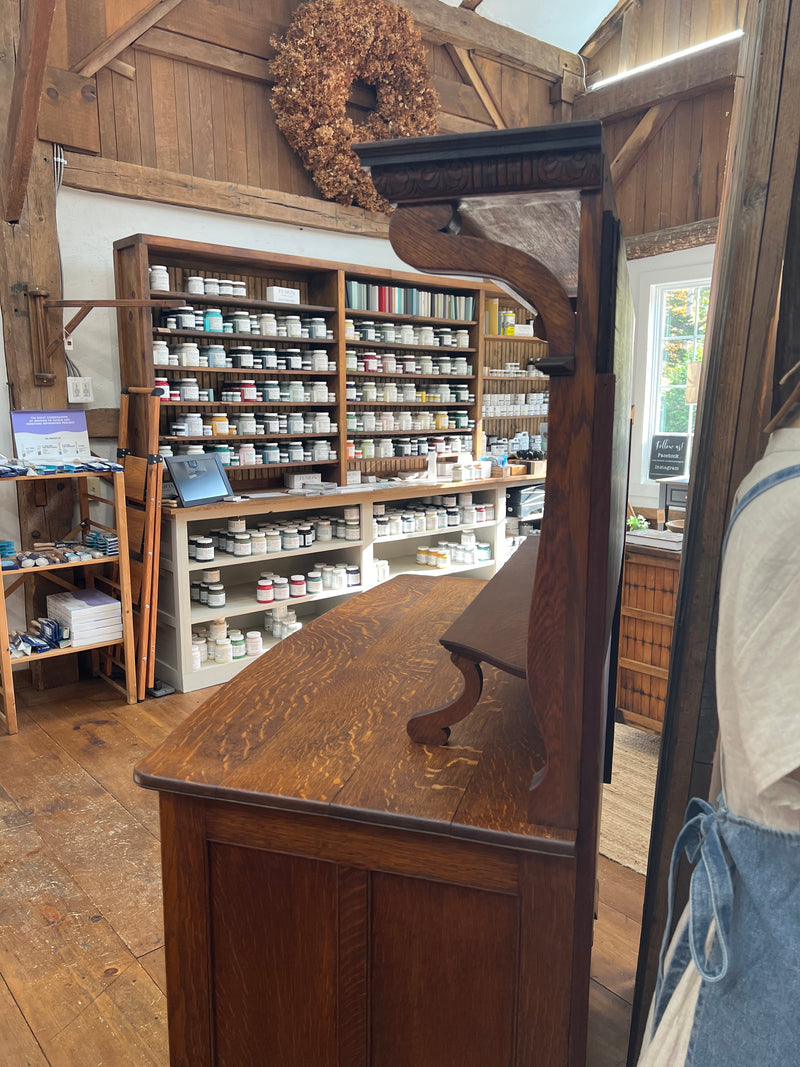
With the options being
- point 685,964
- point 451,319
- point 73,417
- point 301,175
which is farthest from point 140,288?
point 685,964

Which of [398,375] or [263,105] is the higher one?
[263,105]

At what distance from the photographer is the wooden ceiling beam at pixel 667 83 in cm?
535

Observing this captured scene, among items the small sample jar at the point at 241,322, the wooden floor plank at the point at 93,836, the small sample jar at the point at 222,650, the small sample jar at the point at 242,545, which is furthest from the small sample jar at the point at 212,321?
the wooden floor plank at the point at 93,836

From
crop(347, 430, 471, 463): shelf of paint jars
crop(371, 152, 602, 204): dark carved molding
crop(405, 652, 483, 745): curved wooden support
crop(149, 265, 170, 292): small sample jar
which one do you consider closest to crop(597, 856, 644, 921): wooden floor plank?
crop(405, 652, 483, 745): curved wooden support

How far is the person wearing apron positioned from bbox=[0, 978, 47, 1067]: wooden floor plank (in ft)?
5.13

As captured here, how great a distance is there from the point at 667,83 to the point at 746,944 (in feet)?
20.8

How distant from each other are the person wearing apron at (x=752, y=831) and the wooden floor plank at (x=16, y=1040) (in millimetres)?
1564

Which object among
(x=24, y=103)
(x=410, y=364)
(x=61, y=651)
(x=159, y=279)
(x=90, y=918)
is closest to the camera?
(x=90, y=918)

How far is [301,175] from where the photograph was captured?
4.87 metres

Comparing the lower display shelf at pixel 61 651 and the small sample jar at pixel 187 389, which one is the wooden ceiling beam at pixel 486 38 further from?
the lower display shelf at pixel 61 651

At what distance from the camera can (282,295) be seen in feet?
14.7

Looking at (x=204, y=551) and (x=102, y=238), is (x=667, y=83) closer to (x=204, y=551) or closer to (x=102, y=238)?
(x=102, y=238)

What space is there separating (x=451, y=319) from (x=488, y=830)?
493 centimetres

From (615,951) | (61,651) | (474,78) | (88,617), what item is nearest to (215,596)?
(88,617)
